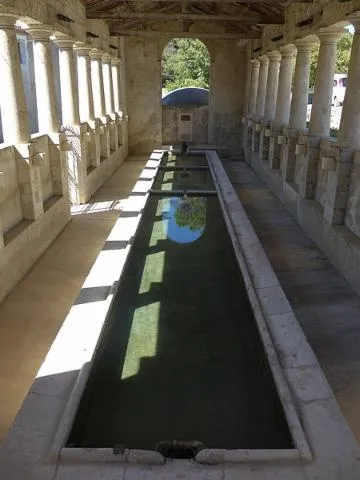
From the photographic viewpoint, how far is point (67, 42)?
1081 cm

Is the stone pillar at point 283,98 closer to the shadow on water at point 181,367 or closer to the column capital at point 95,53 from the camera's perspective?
the column capital at point 95,53

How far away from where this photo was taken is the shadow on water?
417 centimetres

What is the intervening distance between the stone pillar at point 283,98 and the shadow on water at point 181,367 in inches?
253

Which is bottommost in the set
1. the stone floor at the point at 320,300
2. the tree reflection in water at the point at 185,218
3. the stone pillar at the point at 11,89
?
the tree reflection in water at the point at 185,218

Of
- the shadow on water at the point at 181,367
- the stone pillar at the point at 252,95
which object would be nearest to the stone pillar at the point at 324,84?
the shadow on water at the point at 181,367

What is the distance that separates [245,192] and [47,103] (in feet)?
21.4

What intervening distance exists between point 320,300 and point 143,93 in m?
17.0

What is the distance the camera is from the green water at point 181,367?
418 cm

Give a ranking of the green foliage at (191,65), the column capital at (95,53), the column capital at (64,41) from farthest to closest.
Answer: the green foliage at (191,65), the column capital at (95,53), the column capital at (64,41)

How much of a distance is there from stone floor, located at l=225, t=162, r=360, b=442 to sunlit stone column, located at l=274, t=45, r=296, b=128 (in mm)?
3706

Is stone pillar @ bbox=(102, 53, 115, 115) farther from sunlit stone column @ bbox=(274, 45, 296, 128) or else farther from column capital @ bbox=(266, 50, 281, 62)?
sunlit stone column @ bbox=(274, 45, 296, 128)

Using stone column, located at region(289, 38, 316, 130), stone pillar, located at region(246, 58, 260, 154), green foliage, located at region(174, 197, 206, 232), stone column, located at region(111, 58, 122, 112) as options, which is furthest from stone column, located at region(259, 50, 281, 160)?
stone column, located at region(111, 58, 122, 112)

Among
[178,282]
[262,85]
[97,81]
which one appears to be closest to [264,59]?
[262,85]

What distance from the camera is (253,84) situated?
18.6 m
